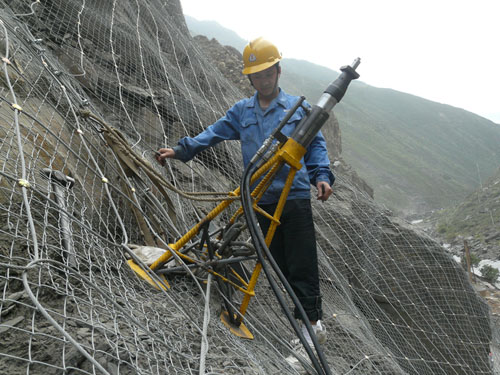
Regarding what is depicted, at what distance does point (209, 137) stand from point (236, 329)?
114cm

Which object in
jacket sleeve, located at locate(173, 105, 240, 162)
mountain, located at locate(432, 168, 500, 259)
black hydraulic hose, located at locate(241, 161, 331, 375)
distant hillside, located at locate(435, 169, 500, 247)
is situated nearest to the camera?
black hydraulic hose, located at locate(241, 161, 331, 375)

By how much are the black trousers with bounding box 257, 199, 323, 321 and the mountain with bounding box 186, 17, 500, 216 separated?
3967 cm

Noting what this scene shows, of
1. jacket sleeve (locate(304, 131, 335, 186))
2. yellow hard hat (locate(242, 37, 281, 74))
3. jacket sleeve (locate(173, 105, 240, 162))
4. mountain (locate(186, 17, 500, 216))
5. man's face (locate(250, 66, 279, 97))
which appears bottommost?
jacket sleeve (locate(173, 105, 240, 162))

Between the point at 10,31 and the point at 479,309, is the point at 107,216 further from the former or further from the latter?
the point at 479,309

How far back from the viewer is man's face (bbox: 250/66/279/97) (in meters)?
2.17

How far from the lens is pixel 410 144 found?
60.2m

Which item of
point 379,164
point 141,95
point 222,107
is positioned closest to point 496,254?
point 222,107

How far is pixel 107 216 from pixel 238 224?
0.84 metres

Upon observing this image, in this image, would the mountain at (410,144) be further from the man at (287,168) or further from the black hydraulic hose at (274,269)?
the black hydraulic hose at (274,269)

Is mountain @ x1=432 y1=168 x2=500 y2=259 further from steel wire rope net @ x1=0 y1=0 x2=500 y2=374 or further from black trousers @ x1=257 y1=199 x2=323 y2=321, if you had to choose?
black trousers @ x1=257 y1=199 x2=323 y2=321

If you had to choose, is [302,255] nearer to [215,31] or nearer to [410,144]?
[410,144]

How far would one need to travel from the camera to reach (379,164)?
48.7 metres

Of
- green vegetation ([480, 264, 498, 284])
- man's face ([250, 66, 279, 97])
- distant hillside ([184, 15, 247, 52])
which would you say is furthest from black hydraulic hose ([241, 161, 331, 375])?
distant hillside ([184, 15, 247, 52])

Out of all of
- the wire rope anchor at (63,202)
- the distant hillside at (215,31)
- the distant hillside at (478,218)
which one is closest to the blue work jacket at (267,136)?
the wire rope anchor at (63,202)
